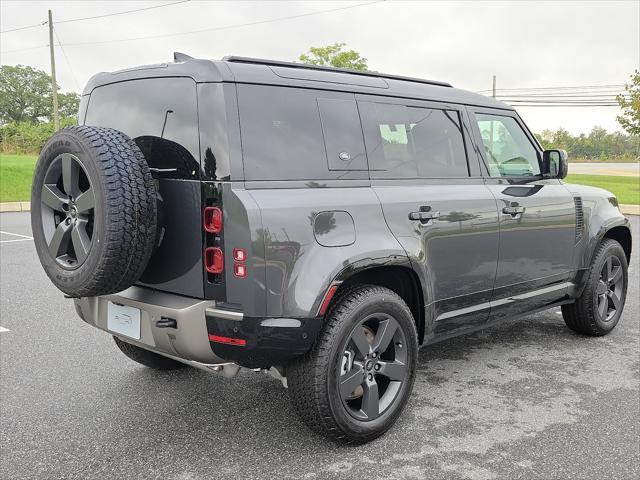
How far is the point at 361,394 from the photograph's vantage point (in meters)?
3.07

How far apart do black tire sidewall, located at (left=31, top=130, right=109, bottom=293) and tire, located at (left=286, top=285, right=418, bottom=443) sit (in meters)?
1.05

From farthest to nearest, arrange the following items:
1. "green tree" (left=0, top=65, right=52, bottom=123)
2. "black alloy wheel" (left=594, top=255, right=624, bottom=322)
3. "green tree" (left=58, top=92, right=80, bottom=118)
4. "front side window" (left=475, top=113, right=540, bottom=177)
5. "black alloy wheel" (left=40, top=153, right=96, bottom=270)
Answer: "green tree" (left=58, top=92, right=80, bottom=118)
"green tree" (left=0, top=65, right=52, bottom=123)
"black alloy wheel" (left=594, top=255, right=624, bottom=322)
"front side window" (left=475, top=113, right=540, bottom=177)
"black alloy wheel" (left=40, top=153, right=96, bottom=270)

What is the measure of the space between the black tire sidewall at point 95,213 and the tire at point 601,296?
3.68 meters

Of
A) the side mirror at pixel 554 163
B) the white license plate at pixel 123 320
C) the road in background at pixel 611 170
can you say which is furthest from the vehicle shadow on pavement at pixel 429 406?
the road in background at pixel 611 170

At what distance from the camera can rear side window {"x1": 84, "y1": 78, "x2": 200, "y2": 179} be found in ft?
8.84

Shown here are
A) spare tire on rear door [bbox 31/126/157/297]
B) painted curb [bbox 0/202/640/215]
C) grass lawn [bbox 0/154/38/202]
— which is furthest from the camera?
grass lawn [bbox 0/154/38/202]

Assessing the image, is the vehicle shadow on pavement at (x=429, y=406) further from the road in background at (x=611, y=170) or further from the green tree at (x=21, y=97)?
the green tree at (x=21, y=97)

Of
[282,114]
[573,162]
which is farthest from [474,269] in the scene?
[573,162]

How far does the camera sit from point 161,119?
284 cm

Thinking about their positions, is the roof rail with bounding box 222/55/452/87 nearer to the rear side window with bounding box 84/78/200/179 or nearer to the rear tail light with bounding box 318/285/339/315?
the rear side window with bounding box 84/78/200/179

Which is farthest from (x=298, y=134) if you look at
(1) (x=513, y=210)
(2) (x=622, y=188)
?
(2) (x=622, y=188)

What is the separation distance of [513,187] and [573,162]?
70564 millimetres

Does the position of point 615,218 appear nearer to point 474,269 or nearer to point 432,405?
point 474,269

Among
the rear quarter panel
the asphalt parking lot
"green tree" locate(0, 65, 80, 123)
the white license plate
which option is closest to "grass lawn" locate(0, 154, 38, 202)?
the asphalt parking lot
